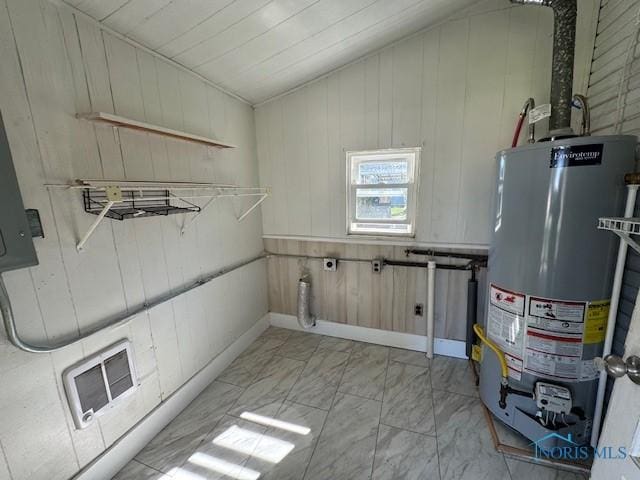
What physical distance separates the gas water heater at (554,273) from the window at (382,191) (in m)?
0.75

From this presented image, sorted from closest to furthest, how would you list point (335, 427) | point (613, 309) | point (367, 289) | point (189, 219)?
1. point (613, 309)
2. point (335, 427)
3. point (189, 219)
4. point (367, 289)

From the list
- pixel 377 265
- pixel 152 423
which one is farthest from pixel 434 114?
pixel 152 423

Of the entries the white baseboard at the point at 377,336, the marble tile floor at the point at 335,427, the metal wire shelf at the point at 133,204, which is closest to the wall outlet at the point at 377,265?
the white baseboard at the point at 377,336

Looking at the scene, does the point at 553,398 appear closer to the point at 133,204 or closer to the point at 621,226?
the point at 621,226

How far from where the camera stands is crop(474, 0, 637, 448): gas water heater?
1.18 metres

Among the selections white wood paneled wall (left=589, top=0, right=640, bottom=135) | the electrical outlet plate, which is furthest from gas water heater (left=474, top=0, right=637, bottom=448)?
the electrical outlet plate

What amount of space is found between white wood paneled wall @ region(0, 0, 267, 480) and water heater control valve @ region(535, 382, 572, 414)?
212 cm

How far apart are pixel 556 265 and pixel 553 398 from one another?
674 mm

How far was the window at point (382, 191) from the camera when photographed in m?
2.20

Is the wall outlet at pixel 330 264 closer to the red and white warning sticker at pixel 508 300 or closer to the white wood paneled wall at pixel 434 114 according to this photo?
the white wood paneled wall at pixel 434 114

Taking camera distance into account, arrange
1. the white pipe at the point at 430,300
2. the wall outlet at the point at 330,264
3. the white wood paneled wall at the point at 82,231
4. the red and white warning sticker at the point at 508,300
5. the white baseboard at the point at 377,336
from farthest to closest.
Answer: the wall outlet at the point at 330,264, the white baseboard at the point at 377,336, the white pipe at the point at 430,300, the red and white warning sticker at the point at 508,300, the white wood paneled wall at the point at 82,231

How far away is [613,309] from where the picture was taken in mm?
1210

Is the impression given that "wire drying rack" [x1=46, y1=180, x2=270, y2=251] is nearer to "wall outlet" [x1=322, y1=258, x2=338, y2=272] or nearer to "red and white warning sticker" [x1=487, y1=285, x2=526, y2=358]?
"wall outlet" [x1=322, y1=258, x2=338, y2=272]

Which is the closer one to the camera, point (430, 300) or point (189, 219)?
point (189, 219)
